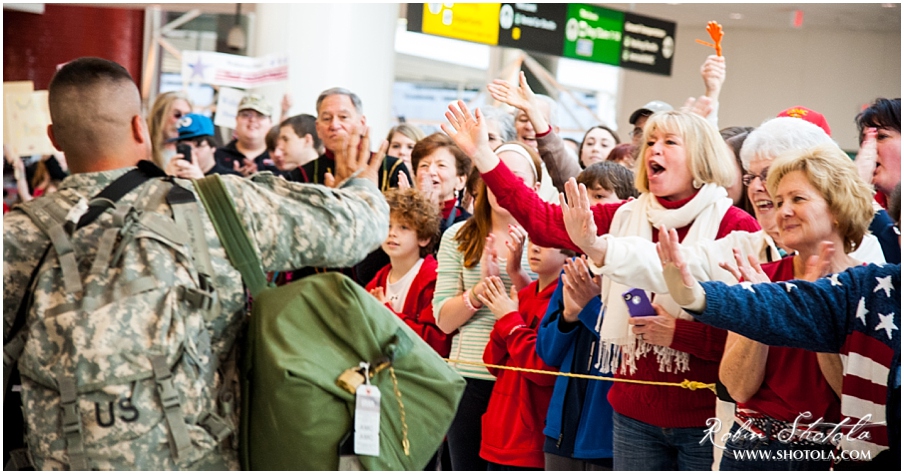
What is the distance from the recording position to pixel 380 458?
8.04ft

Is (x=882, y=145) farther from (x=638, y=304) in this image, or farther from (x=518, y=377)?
(x=518, y=377)

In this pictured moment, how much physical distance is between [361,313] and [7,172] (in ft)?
26.5

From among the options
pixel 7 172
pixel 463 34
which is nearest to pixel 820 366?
pixel 463 34

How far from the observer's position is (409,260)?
15.1 ft

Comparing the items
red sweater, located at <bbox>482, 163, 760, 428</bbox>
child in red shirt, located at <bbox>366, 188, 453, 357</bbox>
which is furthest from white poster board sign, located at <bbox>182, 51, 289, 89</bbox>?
red sweater, located at <bbox>482, 163, 760, 428</bbox>

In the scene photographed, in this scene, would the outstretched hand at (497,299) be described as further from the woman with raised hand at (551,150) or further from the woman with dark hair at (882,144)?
the woman with dark hair at (882,144)

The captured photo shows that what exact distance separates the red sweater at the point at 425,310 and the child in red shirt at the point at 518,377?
323mm

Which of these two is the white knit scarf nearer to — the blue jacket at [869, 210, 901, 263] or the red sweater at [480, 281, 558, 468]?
the red sweater at [480, 281, 558, 468]

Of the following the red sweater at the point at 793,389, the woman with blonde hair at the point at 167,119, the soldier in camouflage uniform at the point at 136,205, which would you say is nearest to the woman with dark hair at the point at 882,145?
the red sweater at the point at 793,389

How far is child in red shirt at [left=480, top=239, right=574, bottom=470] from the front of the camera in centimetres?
380

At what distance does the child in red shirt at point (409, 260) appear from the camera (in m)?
4.48

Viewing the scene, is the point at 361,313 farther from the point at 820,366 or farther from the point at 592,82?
the point at 592,82

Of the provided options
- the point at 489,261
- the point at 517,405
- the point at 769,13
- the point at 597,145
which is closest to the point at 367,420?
the point at 517,405

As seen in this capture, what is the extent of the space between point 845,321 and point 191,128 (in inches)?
178
